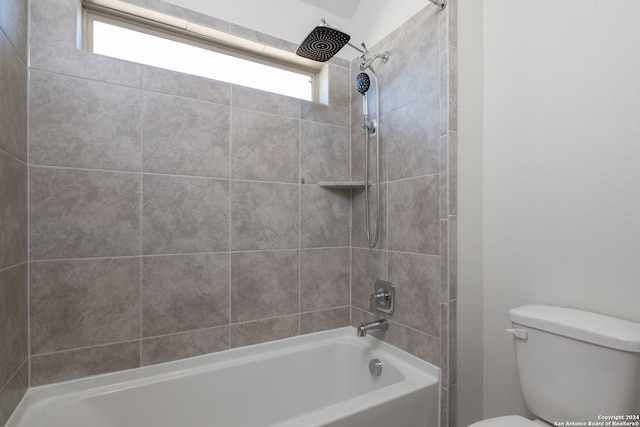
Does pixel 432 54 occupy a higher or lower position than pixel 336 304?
higher

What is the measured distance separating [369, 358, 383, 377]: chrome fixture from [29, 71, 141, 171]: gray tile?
58.4 inches

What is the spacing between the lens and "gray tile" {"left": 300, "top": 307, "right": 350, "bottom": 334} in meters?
1.77

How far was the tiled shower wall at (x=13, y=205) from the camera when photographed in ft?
3.15

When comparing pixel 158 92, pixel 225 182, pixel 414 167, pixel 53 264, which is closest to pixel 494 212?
pixel 414 167

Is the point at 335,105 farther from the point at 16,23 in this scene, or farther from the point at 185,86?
the point at 16,23

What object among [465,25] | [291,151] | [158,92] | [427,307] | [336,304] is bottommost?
[336,304]

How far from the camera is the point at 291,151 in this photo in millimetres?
1736

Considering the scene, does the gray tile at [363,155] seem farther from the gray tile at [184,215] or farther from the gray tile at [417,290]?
the gray tile at [184,215]

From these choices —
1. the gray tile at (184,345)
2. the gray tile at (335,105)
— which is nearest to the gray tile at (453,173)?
the gray tile at (335,105)

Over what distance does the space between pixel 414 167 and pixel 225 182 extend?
95 centimetres

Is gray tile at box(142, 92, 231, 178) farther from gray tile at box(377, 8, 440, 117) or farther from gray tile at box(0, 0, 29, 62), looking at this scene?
gray tile at box(377, 8, 440, 117)

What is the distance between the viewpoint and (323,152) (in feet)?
6.04

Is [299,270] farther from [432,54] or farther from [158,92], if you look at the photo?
[432,54]

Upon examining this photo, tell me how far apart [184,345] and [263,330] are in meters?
0.39
